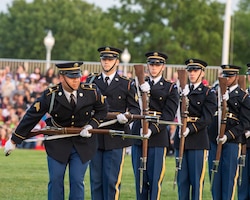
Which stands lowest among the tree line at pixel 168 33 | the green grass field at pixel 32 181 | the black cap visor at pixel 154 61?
the green grass field at pixel 32 181

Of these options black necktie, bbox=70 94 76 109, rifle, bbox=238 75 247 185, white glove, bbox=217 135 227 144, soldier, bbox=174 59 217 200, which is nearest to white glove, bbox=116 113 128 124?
black necktie, bbox=70 94 76 109

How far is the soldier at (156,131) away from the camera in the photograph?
13.3 meters

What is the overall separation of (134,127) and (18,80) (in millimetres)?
15992

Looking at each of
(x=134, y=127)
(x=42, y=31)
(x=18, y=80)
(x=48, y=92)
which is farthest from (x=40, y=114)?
(x=42, y=31)

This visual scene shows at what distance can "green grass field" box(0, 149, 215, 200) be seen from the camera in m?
15.8

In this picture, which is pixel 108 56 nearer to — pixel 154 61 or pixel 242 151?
pixel 154 61

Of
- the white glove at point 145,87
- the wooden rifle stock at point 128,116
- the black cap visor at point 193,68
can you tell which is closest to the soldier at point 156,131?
the white glove at point 145,87

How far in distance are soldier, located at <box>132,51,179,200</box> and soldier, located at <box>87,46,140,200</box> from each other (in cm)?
41

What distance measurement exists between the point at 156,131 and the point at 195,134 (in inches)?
30.3

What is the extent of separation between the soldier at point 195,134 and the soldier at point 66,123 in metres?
2.37

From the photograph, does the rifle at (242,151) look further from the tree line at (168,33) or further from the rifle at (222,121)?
the tree line at (168,33)

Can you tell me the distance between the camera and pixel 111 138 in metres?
12.8

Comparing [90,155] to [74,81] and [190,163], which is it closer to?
[74,81]

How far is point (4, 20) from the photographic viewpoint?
281ft
